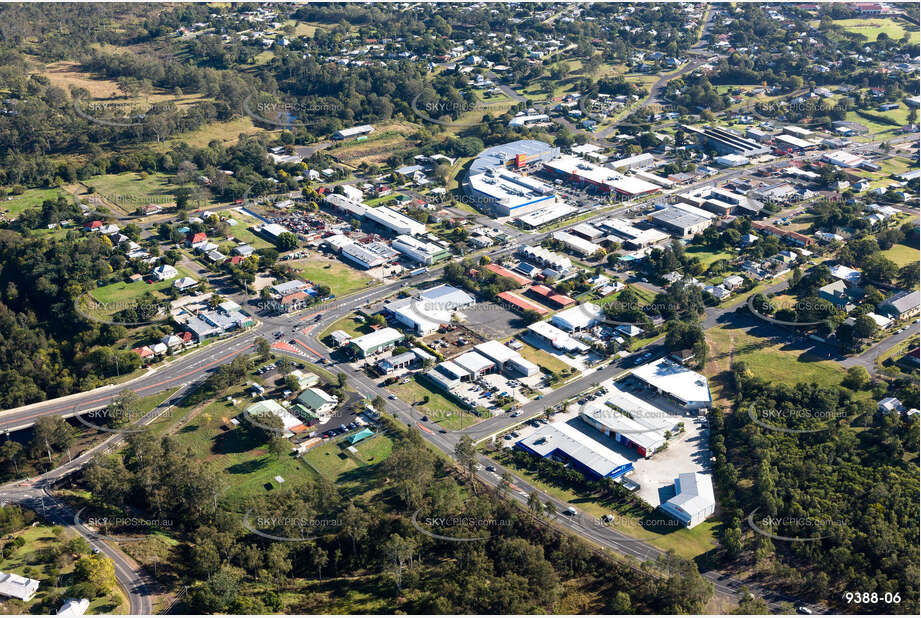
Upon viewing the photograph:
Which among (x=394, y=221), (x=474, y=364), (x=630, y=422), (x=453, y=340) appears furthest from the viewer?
(x=394, y=221)

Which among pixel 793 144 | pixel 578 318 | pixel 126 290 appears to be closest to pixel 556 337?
pixel 578 318

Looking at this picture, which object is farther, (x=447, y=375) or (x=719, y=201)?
(x=719, y=201)

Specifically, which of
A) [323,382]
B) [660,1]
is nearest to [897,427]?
[323,382]

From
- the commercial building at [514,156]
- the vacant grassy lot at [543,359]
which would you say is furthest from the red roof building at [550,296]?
the commercial building at [514,156]

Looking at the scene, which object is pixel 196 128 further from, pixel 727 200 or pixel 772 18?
pixel 772 18

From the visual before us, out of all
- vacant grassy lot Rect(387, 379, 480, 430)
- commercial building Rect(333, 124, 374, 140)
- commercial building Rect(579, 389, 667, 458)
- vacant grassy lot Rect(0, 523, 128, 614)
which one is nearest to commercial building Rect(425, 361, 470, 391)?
vacant grassy lot Rect(387, 379, 480, 430)

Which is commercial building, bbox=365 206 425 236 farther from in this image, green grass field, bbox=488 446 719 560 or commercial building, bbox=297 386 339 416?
green grass field, bbox=488 446 719 560

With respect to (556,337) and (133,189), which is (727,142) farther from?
(133,189)
